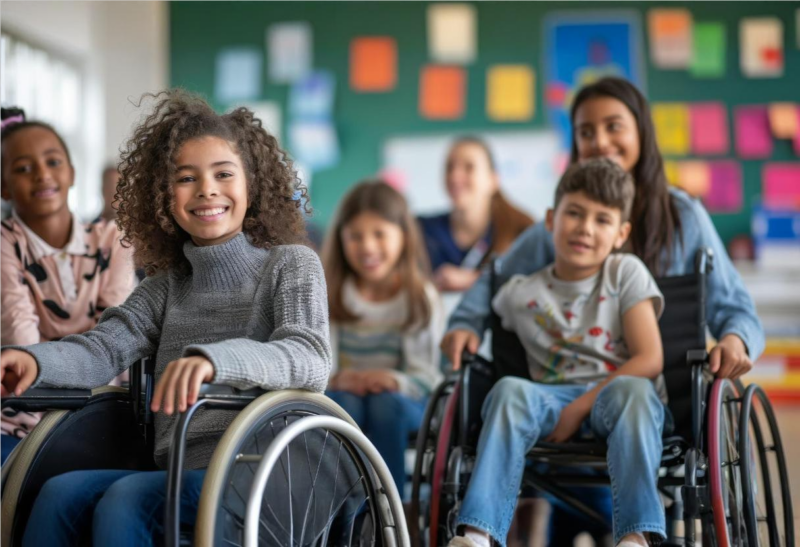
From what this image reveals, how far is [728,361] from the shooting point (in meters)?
1.96

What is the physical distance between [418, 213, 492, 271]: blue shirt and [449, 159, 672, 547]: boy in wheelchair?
57.8 inches

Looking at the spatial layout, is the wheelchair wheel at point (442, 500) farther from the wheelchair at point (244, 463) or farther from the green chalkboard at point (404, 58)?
the green chalkboard at point (404, 58)

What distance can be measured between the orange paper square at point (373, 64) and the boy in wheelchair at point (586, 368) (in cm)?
355

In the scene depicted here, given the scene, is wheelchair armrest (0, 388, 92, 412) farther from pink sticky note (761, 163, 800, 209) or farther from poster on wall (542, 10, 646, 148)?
pink sticky note (761, 163, 800, 209)

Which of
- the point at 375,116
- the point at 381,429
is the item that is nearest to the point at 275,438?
the point at 381,429

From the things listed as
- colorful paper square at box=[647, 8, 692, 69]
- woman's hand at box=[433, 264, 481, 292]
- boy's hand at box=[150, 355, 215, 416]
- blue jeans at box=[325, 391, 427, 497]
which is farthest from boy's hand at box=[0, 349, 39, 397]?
colorful paper square at box=[647, 8, 692, 69]

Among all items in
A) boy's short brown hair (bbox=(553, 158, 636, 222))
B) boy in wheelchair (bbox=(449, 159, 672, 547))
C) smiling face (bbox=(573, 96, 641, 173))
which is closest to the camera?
boy in wheelchair (bbox=(449, 159, 672, 547))

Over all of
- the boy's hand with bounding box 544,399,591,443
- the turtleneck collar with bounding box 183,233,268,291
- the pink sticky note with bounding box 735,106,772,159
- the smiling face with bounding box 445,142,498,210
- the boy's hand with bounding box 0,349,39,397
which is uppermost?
the pink sticky note with bounding box 735,106,772,159

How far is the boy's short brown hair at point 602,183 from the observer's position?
2.13 meters

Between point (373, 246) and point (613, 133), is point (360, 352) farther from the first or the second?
point (613, 133)

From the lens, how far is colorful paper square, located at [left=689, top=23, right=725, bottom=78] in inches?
219

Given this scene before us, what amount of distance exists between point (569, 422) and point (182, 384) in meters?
0.94

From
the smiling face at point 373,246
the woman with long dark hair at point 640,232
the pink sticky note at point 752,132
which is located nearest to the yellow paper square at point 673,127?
the pink sticky note at point 752,132

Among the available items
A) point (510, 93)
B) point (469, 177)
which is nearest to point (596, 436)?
point (469, 177)
